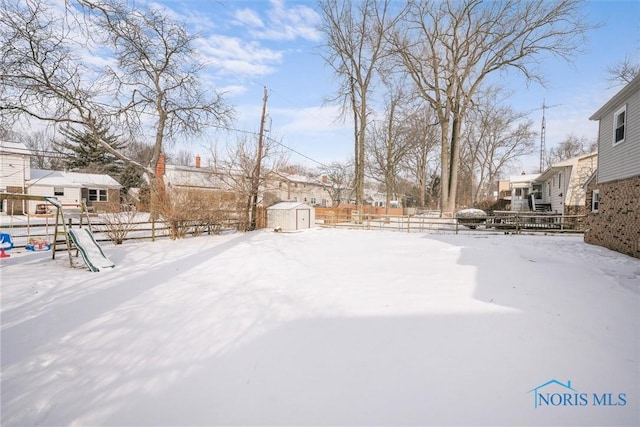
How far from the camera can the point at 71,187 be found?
26.2 metres

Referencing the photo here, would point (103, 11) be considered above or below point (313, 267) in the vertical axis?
above

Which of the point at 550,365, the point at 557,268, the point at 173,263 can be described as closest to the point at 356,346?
the point at 550,365

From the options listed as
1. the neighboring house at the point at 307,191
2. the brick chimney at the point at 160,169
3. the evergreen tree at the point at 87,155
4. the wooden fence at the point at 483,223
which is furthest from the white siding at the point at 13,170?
the wooden fence at the point at 483,223

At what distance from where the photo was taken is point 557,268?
7.47 meters

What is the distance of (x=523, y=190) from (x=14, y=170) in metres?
47.4

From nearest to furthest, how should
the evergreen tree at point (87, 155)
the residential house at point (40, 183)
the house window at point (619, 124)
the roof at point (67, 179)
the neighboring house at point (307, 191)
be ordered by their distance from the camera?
the house window at point (619, 124) < the residential house at point (40, 183) < the roof at point (67, 179) < the evergreen tree at point (87, 155) < the neighboring house at point (307, 191)

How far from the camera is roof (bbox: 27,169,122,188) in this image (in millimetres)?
25109

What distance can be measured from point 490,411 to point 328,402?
1.39m

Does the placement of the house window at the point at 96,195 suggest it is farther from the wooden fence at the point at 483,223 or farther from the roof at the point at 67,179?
the wooden fence at the point at 483,223

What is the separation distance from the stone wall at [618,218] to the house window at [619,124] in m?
1.43

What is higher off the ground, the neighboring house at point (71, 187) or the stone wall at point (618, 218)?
the neighboring house at point (71, 187)

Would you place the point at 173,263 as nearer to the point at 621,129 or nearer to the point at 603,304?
the point at 603,304

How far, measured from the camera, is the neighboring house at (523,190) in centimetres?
2931

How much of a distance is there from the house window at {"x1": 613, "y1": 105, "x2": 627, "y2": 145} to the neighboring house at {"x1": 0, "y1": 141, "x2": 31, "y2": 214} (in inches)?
1367
